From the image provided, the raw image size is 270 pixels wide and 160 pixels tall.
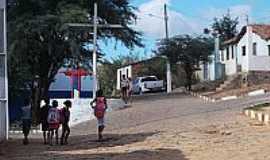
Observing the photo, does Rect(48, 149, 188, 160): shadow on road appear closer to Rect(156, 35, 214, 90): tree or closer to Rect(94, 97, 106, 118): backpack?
Rect(94, 97, 106, 118): backpack

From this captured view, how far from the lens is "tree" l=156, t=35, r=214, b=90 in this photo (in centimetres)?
5021

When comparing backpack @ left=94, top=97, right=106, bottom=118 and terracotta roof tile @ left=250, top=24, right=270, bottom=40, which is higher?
terracotta roof tile @ left=250, top=24, right=270, bottom=40

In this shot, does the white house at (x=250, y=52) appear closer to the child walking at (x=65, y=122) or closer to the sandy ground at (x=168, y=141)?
the sandy ground at (x=168, y=141)

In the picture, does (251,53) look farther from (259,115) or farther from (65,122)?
(65,122)

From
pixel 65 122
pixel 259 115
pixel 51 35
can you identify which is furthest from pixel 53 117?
pixel 51 35

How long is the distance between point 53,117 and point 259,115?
6.58m

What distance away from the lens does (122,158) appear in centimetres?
1520

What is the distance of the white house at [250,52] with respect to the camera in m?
47.5

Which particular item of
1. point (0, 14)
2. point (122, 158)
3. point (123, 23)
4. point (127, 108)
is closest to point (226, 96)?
point (127, 108)

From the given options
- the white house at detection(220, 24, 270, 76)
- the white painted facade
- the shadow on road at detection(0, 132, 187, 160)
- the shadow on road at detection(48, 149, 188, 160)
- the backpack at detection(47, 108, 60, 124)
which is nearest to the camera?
the shadow on road at detection(48, 149, 188, 160)

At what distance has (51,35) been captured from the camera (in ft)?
121

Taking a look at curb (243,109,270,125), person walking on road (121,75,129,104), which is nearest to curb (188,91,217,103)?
person walking on road (121,75,129,104)

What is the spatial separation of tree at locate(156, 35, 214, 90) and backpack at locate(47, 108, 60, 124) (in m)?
29.8

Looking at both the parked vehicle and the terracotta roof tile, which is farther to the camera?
the parked vehicle
